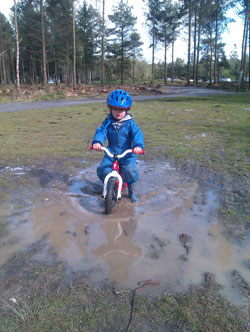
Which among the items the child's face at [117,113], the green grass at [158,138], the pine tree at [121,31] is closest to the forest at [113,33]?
the pine tree at [121,31]

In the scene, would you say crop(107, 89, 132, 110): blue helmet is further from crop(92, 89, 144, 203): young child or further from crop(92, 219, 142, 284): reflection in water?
crop(92, 219, 142, 284): reflection in water

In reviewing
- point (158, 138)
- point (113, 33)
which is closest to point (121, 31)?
point (113, 33)

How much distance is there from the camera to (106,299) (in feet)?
7.82

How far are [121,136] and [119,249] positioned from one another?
1.79m

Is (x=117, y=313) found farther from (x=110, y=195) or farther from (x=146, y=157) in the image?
(x=146, y=157)

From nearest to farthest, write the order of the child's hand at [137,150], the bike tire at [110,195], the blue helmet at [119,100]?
the bike tire at [110,195] < the child's hand at [137,150] < the blue helmet at [119,100]

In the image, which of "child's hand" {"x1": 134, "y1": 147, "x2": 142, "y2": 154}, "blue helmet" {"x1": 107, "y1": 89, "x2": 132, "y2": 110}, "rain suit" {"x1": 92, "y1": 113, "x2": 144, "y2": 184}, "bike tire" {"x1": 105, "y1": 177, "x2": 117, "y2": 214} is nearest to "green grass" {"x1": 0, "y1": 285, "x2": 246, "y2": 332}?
"bike tire" {"x1": 105, "y1": 177, "x2": 117, "y2": 214}

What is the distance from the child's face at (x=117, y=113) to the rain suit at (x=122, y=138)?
5 centimetres

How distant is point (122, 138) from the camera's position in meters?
4.40

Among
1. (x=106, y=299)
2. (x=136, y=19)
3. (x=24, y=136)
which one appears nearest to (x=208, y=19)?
(x=136, y=19)

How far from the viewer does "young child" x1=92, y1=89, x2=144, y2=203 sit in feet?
→ 13.8

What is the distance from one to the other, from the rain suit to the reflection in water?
0.83m

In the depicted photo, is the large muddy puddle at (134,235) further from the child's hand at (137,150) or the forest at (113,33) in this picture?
the forest at (113,33)

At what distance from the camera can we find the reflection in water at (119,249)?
9.16 ft
